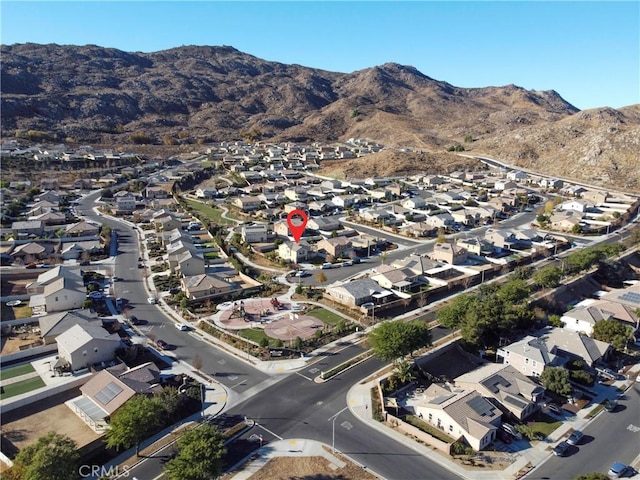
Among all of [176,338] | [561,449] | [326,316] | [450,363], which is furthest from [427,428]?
[176,338]

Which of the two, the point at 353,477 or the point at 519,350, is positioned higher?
the point at 519,350

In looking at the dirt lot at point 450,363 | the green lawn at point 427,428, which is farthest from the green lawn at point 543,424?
the dirt lot at point 450,363

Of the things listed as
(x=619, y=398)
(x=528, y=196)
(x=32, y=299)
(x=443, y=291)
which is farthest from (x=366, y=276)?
(x=528, y=196)

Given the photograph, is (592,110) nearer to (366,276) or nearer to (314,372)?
(366,276)

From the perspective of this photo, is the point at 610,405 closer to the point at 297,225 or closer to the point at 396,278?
the point at 396,278

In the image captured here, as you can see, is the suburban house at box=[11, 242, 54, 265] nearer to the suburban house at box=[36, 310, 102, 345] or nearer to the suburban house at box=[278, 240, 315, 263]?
the suburban house at box=[36, 310, 102, 345]

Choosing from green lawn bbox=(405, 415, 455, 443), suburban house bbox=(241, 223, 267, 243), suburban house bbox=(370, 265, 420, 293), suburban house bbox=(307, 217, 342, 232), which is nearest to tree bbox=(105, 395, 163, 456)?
green lawn bbox=(405, 415, 455, 443)
